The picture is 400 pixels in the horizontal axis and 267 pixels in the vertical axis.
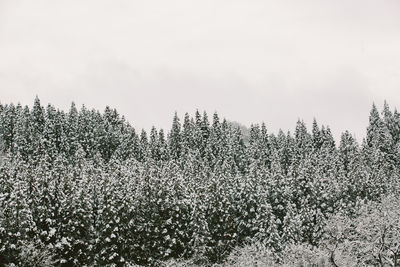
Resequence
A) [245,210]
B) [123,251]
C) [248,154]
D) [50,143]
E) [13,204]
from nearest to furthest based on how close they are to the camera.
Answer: [13,204] < [123,251] < [245,210] < [50,143] < [248,154]

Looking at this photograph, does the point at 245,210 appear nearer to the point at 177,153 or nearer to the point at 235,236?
the point at 235,236

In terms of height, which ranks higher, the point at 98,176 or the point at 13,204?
the point at 98,176

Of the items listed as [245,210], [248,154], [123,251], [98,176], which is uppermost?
[248,154]

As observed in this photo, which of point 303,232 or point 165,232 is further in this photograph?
point 303,232

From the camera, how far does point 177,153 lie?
122000mm

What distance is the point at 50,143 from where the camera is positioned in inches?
4151

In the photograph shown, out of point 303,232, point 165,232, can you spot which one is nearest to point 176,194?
point 165,232

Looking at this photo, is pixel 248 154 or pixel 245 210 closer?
pixel 245 210

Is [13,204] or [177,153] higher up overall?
[177,153]

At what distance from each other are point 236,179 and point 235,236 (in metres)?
11.0

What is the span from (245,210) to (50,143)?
55555mm

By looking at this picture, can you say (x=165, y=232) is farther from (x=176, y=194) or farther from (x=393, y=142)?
(x=393, y=142)

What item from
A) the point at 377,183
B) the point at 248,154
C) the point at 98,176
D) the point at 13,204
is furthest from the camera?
the point at 248,154

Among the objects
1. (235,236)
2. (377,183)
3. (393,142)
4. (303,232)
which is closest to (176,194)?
(235,236)
